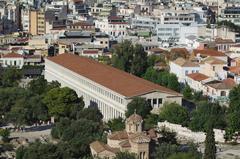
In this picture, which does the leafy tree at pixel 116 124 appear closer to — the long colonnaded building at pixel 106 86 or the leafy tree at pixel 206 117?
the long colonnaded building at pixel 106 86

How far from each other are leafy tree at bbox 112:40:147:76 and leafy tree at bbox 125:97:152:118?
9.59 meters

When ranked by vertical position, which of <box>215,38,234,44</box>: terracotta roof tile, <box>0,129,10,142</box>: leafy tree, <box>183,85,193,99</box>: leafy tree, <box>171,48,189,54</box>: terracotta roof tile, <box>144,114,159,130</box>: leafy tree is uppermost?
<box>215,38,234,44</box>: terracotta roof tile

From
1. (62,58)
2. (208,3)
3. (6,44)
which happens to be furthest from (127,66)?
(208,3)

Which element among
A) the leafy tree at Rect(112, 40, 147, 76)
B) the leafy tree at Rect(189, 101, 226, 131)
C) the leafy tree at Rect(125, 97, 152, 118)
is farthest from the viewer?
the leafy tree at Rect(112, 40, 147, 76)

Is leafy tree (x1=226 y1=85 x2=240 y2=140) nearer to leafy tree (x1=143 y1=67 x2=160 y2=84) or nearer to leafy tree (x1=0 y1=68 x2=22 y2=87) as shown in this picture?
leafy tree (x1=143 y1=67 x2=160 y2=84)

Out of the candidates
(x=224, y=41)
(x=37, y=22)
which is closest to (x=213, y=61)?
(x=224, y=41)

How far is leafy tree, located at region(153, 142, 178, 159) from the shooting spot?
21969mm

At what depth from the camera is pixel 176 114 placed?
28.8 meters

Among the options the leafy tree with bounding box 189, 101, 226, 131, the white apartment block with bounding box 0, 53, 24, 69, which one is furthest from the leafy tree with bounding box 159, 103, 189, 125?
the white apartment block with bounding box 0, 53, 24, 69

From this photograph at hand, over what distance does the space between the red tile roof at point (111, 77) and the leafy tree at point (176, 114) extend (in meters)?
1.34

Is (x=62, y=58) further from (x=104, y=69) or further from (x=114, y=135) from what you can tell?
(x=114, y=135)

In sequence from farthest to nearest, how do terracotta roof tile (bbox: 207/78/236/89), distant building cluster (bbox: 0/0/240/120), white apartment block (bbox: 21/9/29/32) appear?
white apartment block (bbox: 21/9/29/32), terracotta roof tile (bbox: 207/78/236/89), distant building cluster (bbox: 0/0/240/120)

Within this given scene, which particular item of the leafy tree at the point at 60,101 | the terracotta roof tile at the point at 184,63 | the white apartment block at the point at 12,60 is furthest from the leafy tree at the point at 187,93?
the white apartment block at the point at 12,60

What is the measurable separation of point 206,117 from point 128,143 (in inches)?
231
